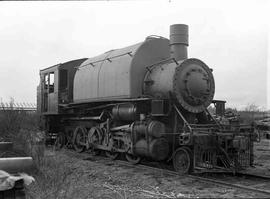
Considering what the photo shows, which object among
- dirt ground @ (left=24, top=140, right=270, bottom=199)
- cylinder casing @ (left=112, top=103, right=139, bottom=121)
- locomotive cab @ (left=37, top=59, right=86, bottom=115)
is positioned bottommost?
dirt ground @ (left=24, top=140, right=270, bottom=199)

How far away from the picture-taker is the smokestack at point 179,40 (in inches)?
442

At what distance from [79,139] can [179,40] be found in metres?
6.03

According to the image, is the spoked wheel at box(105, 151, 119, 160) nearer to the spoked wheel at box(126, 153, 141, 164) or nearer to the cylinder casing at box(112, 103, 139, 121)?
the spoked wheel at box(126, 153, 141, 164)

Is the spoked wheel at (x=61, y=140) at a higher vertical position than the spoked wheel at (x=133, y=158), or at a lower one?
higher

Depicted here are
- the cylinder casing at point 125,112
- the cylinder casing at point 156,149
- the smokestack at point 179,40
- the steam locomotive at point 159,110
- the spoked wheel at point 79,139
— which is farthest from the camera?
the spoked wheel at point 79,139

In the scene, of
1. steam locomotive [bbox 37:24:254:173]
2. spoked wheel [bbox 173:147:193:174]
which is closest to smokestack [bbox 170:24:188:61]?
steam locomotive [bbox 37:24:254:173]

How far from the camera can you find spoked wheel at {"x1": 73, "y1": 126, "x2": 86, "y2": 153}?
14414 millimetres

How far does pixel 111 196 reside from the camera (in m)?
6.86

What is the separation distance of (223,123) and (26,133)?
5555mm

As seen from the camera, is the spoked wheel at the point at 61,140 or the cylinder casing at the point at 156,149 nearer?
the cylinder casing at the point at 156,149

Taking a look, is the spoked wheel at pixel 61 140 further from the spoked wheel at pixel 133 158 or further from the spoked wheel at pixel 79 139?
the spoked wheel at pixel 133 158

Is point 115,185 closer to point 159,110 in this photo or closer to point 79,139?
point 159,110

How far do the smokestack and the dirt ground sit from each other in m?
3.64

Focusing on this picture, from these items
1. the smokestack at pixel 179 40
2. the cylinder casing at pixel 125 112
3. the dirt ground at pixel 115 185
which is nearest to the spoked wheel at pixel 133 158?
the dirt ground at pixel 115 185
